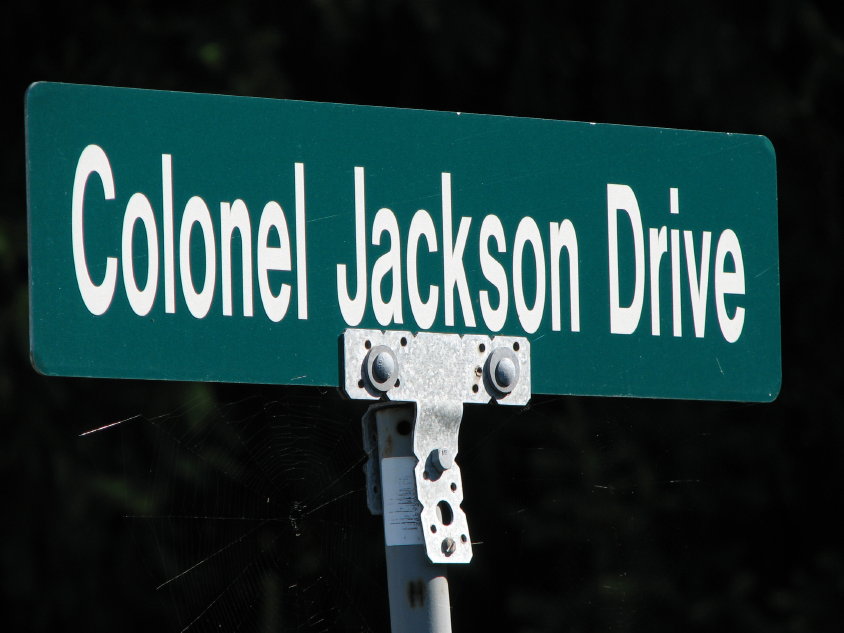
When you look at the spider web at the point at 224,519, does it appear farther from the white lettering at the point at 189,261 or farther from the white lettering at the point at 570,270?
the white lettering at the point at 189,261

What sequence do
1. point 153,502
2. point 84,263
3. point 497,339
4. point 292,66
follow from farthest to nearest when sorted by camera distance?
1. point 292,66
2. point 153,502
3. point 497,339
4. point 84,263

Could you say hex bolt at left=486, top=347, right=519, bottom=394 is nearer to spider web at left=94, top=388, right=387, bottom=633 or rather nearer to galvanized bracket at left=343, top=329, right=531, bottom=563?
galvanized bracket at left=343, top=329, right=531, bottom=563

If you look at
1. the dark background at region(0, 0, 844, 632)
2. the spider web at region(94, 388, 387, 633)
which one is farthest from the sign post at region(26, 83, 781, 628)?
the dark background at region(0, 0, 844, 632)

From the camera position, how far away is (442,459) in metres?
1.39

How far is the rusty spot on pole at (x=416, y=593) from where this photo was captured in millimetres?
1362

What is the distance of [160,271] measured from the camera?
139 centimetres

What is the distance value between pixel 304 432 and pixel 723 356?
1.53 m

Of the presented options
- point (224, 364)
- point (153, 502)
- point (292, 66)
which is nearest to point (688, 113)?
point (292, 66)

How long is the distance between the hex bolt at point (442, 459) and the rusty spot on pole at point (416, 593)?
0.10 metres

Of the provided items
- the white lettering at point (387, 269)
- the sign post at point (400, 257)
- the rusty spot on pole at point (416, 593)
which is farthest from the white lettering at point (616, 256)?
the rusty spot on pole at point (416, 593)

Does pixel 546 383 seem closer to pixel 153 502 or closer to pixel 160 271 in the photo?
pixel 160 271

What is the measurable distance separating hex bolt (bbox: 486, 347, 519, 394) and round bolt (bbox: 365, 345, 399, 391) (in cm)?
10

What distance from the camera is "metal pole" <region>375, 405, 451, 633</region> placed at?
136cm

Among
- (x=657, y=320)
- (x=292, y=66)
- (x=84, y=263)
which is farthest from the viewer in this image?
(x=292, y=66)
